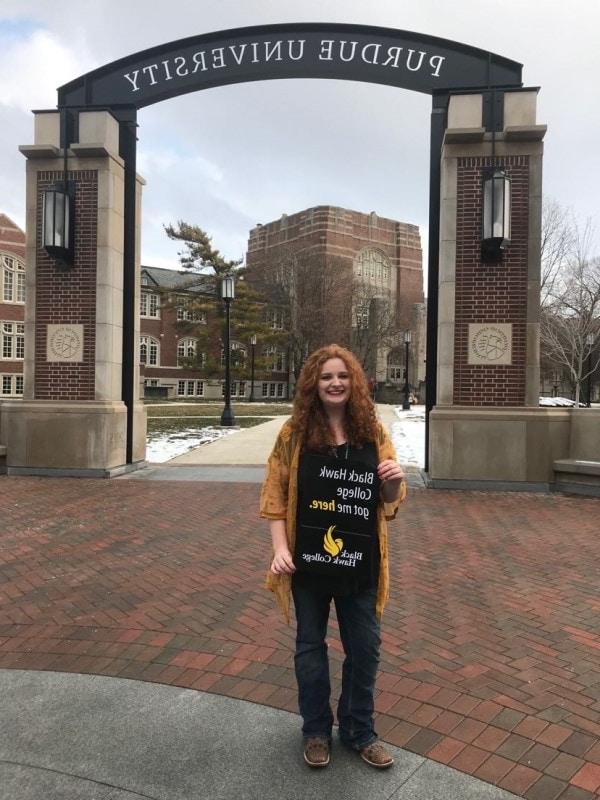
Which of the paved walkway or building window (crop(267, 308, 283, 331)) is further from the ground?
building window (crop(267, 308, 283, 331))

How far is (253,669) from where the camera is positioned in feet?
10.8

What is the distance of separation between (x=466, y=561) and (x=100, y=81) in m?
9.63

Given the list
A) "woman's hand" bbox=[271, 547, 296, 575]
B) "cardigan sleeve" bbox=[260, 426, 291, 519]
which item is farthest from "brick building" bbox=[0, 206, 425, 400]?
"woman's hand" bbox=[271, 547, 296, 575]

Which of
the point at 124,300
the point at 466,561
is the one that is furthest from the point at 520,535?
the point at 124,300

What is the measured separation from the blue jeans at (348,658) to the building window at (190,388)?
Answer: 55604mm

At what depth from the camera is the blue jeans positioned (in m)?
2.47

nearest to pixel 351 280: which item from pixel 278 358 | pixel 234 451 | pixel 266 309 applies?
pixel 266 309

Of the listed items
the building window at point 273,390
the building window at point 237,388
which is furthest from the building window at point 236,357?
the building window at point 273,390

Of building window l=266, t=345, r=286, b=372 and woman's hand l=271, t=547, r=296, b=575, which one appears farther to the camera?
building window l=266, t=345, r=286, b=372

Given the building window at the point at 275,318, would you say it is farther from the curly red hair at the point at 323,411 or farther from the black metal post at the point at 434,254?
the curly red hair at the point at 323,411

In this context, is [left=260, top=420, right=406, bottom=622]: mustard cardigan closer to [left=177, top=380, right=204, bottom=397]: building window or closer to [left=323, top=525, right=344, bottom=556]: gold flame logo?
[left=323, top=525, right=344, bottom=556]: gold flame logo

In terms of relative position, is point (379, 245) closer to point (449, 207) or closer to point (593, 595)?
point (449, 207)

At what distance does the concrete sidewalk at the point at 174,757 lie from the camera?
230 centimetres

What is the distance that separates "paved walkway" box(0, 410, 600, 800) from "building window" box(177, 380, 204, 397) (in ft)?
170
